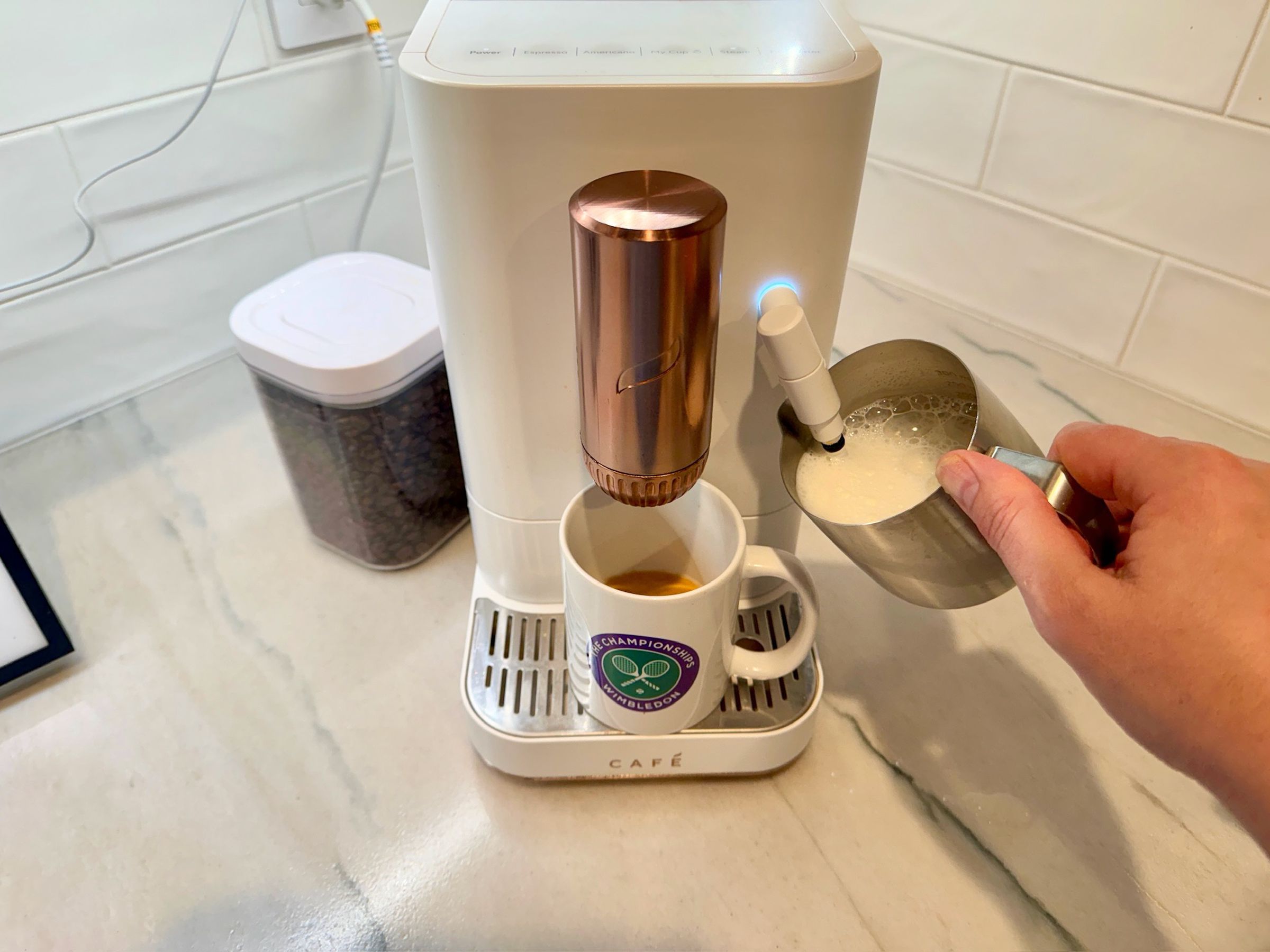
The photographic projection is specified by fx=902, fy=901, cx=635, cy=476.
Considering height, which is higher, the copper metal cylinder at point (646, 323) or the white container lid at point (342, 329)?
the copper metal cylinder at point (646, 323)

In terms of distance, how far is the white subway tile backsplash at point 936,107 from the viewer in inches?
24.3

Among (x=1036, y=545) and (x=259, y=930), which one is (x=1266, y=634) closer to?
(x=1036, y=545)

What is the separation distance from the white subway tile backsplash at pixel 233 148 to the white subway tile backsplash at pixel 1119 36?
1.36 ft

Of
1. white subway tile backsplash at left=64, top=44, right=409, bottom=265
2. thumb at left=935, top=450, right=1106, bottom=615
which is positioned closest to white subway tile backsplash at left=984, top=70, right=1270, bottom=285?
thumb at left=935, top=450, right=1106, bottom=615

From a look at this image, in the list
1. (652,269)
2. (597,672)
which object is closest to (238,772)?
(597,672)

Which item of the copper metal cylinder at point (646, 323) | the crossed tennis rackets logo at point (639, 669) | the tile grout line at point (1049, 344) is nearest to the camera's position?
the copper metal cylinder at point (646, 323)

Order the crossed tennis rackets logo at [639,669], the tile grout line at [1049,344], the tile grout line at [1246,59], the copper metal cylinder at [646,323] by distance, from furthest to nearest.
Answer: the tile grout line at [1049,344], the tile grout line at [1246,59], the crossed tennis rackets logo at [639,669], the copper metal cylinder at [646,323]

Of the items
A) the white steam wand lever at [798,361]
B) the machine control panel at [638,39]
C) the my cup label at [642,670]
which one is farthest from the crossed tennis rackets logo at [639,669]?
the machine control panel at [638,39]

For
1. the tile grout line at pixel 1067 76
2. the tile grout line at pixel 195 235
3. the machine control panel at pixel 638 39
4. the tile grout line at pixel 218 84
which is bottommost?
the tile grout line at pixel 195 235

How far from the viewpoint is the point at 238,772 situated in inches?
16.5

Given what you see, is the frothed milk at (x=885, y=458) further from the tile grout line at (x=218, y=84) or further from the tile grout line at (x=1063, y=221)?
the tile grout line at (x=218, y=84)

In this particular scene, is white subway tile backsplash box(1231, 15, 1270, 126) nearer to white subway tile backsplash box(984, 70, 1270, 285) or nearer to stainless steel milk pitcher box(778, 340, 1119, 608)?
white subway tile backsplash box(984, 70, 1270, 285)

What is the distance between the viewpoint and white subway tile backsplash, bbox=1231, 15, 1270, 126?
0.49 m

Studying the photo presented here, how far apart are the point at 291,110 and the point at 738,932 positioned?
1.92 feet
